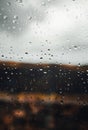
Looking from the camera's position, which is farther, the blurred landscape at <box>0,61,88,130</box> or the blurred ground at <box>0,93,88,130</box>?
the blurred ground at <box>0,93,88,130</box>

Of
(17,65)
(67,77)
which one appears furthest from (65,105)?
(17,65)

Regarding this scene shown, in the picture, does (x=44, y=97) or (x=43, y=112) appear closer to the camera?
(x=44, y=97)

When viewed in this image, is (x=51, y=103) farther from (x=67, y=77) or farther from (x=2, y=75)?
(x=2, y=75)

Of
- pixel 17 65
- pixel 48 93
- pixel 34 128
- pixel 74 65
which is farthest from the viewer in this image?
pixel 34 128

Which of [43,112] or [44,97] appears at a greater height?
[44,97]

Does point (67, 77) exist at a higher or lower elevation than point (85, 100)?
higher

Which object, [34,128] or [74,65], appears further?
[34,128]

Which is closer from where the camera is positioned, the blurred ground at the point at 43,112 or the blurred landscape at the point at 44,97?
the blurred landscape at the point at 44,97

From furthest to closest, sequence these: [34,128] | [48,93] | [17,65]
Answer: [34,128]
[48,93]
[17,65]
